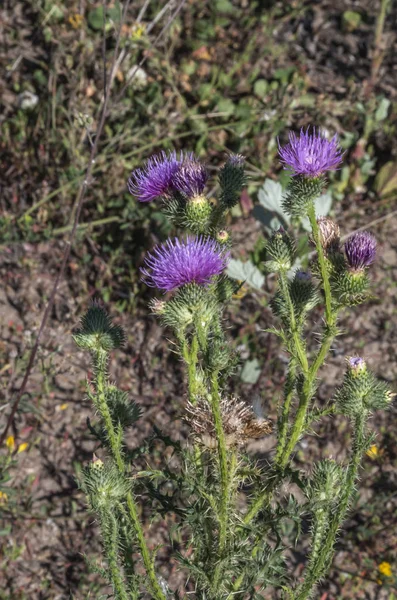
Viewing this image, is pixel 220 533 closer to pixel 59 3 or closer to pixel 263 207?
pixel 263 207

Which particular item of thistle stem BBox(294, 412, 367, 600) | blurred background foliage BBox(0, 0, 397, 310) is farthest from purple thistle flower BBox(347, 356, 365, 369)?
blurred background foliage BBox(0, 0, 397, 310)

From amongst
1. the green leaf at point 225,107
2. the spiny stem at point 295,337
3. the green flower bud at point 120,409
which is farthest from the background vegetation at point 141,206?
the spiny stem at point 295,337

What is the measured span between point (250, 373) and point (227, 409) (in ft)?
5.37

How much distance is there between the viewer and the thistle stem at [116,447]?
2086 mm

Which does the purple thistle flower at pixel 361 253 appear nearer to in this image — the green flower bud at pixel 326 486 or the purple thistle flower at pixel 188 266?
the purple thistle flower at pixel 188 266

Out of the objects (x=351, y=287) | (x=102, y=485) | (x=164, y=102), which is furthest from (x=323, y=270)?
(x=164, y=102)

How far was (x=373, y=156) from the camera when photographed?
508 cm

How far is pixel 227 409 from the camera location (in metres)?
2.19

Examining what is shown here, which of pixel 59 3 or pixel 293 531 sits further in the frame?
pixel 59 3

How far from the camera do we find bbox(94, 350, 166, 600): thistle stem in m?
2.09

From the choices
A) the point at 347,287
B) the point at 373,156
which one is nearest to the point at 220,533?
the point at 347,287

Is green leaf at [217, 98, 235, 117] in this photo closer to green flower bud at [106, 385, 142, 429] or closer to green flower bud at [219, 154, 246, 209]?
green flower bud at [219, 154, 246, 209]

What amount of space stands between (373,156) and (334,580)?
2.90 metres

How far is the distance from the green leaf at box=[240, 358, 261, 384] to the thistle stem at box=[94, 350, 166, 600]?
167 centimetres
